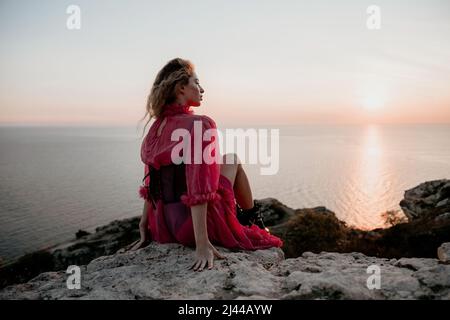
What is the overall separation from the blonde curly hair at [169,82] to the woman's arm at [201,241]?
1.28m

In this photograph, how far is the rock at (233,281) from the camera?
249 centimetres

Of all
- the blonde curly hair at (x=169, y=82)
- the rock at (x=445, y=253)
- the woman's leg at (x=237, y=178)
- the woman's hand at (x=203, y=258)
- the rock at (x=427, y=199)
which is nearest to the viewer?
the woman's hand at (x=203, y=258)

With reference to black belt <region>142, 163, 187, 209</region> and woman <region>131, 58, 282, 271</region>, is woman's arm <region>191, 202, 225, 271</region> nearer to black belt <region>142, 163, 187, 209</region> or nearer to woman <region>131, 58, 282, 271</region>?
woman <region>131, 58, 282, 271</region>

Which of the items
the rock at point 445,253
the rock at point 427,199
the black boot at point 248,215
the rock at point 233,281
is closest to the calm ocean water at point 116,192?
the rock at point 427,199

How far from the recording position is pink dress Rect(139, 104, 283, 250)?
11.0 ft

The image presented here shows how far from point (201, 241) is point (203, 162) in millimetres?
797

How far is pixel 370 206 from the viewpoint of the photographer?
65.6 m

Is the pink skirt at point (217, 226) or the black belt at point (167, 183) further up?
the black belt at point (167, 183)

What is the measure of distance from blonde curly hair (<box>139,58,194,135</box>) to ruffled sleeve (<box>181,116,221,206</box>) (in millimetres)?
545

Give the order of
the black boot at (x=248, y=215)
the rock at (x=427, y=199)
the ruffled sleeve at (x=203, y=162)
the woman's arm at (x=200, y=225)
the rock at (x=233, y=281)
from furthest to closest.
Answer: the rock at (x=427, y=199) < the black boot at (x=248, y=215) < the ruffled sleeve at (x=203, y=162) < the woman's arm at (x=200, y=225) < the rock at (x=233, y=281)

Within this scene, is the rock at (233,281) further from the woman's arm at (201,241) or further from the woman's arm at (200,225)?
the woman's arm at (200,225)

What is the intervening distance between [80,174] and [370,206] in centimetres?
7518

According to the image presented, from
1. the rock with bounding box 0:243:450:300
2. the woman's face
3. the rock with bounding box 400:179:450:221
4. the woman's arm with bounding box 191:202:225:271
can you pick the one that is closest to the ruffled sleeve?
the woman's arm with bounding box 191:202:225:271

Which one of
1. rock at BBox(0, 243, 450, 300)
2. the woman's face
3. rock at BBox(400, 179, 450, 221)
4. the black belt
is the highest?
the woman's face
